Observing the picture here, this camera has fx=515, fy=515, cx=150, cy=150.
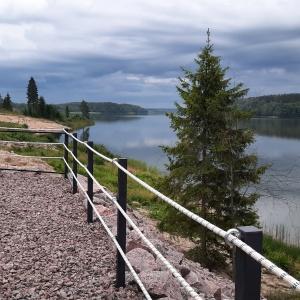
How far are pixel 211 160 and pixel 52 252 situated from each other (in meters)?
7.58

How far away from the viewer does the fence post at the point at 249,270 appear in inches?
82.6

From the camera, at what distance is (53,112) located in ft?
380

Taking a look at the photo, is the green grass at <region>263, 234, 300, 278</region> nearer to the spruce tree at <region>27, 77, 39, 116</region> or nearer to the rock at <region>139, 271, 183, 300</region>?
the rock at <region>139, 271, 183, 300</region>

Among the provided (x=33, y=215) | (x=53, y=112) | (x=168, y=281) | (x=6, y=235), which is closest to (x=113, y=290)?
(x=168, y=281)

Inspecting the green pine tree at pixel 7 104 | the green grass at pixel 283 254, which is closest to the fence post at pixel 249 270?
the green grass at pixel 283 254

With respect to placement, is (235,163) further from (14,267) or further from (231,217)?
(14,267)

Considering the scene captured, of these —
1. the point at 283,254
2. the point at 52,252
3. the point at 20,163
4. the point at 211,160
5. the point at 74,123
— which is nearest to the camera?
the point at 52,252

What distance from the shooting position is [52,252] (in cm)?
661

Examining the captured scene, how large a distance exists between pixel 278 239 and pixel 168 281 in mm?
12853

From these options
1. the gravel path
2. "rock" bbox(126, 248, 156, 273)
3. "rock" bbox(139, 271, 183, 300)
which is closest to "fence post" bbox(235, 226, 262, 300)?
"rock" bbox(139, 271, 183, 300)

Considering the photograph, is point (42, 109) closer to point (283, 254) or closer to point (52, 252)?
point (283, 254)

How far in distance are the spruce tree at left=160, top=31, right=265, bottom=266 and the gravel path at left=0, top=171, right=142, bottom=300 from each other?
393cm

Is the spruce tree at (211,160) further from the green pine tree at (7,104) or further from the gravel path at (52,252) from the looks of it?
the green pine tree at (7,104)

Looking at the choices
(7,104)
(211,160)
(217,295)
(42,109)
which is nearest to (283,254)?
(211,160)
